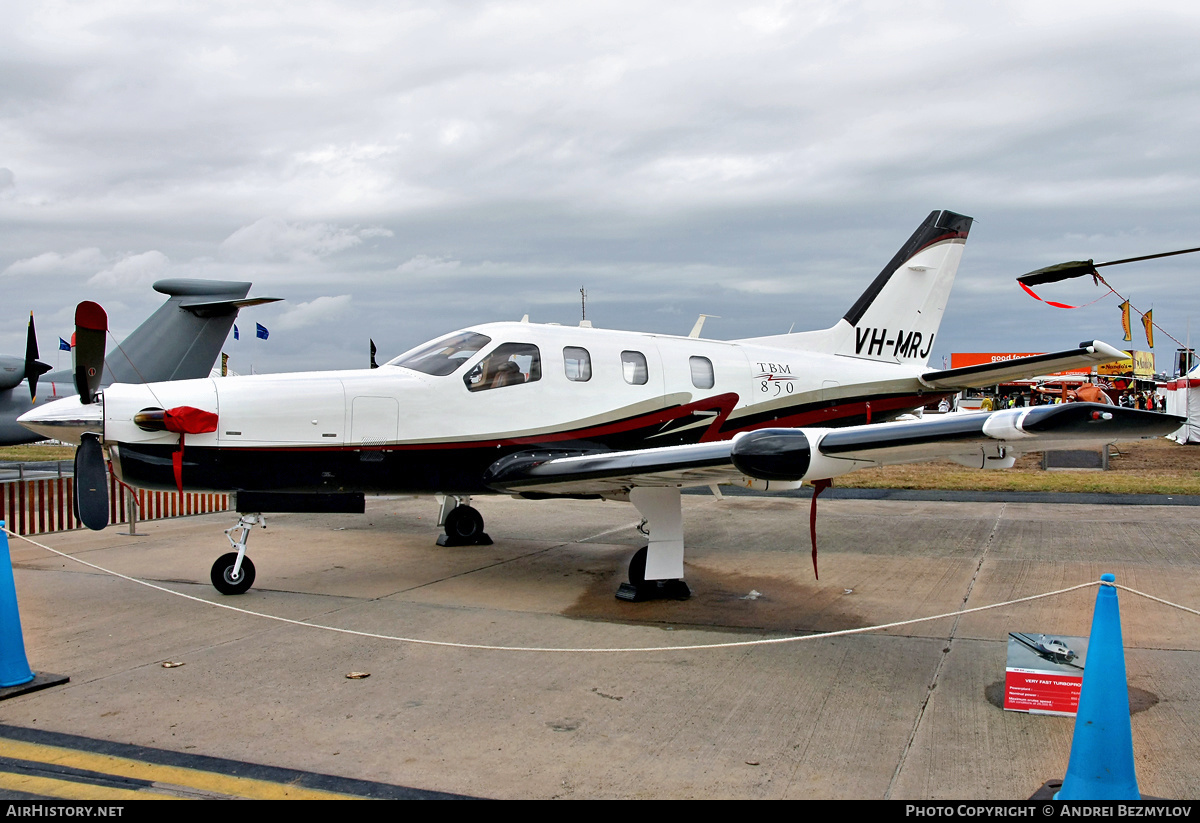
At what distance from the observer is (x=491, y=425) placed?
8.10m

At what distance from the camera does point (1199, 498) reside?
1412cm

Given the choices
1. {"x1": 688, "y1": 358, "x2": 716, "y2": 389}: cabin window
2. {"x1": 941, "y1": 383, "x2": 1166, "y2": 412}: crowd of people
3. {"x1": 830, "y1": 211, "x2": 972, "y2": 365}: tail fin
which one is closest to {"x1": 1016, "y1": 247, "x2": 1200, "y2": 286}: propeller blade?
{"x1": 688, "y1": 358, "x2": 716, "y2": 389}: cabin window

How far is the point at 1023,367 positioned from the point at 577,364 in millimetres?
4591

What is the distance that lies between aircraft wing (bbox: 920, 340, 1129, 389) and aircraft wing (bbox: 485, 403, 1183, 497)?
1.80 metres

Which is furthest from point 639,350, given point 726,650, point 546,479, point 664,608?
point 726,650

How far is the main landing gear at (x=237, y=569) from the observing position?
775 centimetres

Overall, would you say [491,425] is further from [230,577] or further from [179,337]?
[179,337]

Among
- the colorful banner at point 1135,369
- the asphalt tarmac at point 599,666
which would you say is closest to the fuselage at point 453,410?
the asphalt tarmac at point 599,666

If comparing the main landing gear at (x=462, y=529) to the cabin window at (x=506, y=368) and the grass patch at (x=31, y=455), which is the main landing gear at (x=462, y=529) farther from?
the grass patch at (x=31, y=455)

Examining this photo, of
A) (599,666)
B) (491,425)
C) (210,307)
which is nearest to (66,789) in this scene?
(599,666)

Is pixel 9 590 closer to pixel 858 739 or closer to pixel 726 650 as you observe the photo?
pixel 726 650

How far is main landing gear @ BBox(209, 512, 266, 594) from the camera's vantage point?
7.75 meters

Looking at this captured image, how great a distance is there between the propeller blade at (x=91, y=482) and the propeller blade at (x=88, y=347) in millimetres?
411

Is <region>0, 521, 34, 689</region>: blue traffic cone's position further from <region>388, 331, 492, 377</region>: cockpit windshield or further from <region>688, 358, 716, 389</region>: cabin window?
<region>688, 358, 716, 389</region>: cabin window
